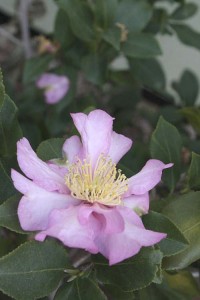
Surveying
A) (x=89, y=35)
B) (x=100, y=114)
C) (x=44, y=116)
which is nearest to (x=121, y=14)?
(x=89, y=35)

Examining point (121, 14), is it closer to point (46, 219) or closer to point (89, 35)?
point (89, 35)

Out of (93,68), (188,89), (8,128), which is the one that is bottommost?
(188,89)

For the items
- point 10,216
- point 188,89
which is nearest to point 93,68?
point 188,89

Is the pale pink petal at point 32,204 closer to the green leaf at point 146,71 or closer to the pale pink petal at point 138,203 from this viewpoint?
the pale pink petal at point 138,203

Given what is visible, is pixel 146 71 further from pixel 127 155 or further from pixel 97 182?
pixel 97 182

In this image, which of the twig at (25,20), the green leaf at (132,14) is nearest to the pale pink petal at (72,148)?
the green leaf at (132,14)

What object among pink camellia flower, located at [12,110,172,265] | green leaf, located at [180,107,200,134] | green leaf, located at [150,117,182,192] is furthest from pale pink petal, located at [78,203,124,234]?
green leaf, located at [180,107,200,134]

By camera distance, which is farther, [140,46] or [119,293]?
[140,46]
